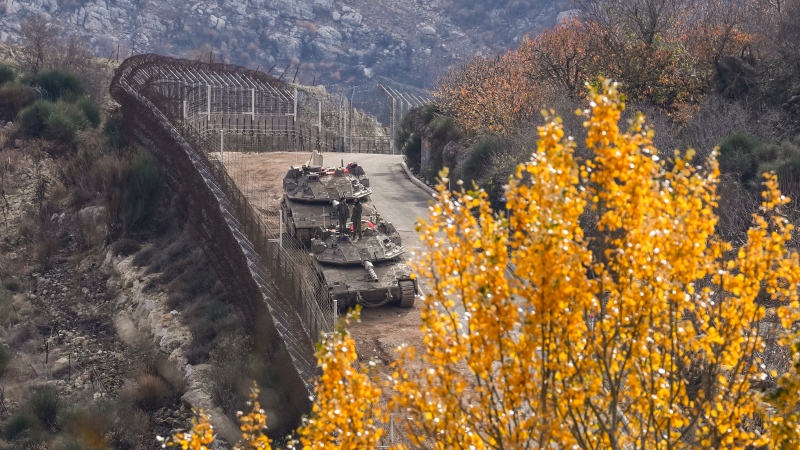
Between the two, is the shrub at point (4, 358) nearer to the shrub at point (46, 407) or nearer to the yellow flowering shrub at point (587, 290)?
the shrub at point (46, 407)

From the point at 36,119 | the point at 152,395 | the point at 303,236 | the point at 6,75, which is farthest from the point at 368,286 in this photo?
the point at 6,75

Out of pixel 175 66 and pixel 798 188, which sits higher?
pixel 175 66

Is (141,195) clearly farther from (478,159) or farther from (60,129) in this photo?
(478,159)

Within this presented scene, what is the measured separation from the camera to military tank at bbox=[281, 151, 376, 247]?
26656 millimetres

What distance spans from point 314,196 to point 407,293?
5.35m

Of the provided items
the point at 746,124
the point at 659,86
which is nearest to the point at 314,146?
the point at 659,86

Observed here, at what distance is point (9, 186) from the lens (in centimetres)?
4491

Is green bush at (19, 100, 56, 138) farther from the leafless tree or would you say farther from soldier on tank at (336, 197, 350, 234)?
soldier on tank at (336, 197, 350, 234)

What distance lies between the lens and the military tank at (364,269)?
902 inches

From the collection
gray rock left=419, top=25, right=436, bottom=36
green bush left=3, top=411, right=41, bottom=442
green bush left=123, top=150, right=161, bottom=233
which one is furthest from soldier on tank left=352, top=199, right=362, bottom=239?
gray rock left=419, top=25, right=436, bottom=36

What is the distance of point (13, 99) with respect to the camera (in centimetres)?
5300

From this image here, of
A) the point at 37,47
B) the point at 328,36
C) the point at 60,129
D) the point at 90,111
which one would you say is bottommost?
the point at 60,129

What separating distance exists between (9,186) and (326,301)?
26978mm

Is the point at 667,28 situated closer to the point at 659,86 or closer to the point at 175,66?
the point at 659,86
